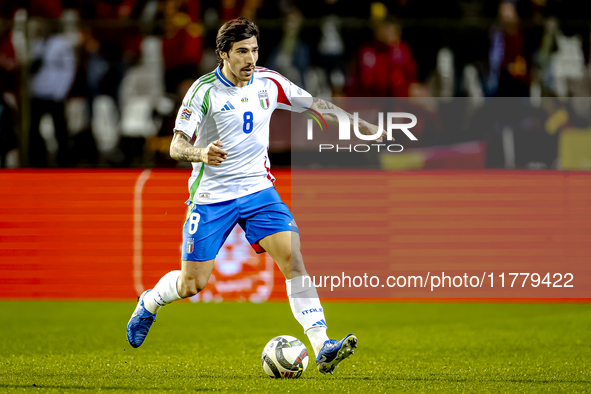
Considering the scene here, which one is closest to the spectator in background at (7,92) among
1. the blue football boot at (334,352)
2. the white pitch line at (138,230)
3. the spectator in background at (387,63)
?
the white pitch line at (138,230)

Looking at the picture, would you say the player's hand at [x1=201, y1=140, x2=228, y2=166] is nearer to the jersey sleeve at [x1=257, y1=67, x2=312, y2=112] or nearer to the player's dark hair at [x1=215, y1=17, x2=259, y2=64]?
the player's dark hair at [x1=215, y1=17, x2=259, y2=64]

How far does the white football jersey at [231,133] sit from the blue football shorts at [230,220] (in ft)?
0.18

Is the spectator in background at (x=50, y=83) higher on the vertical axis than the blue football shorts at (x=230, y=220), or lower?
higher

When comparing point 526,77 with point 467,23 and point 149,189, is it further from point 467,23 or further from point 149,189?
point 149,189

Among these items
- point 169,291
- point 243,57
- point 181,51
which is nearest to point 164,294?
point 169,291

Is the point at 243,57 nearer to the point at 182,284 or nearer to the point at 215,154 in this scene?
the point at 215,154

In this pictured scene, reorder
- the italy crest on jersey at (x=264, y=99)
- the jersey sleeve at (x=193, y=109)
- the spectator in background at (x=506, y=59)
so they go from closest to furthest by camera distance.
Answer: the jersey sleeve at (x=193, y=109)
the italy crest on jersey at (x=264, y=99)
the spectator in background at (x=506, y=59)

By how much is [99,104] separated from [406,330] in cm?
499

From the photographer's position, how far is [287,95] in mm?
5672

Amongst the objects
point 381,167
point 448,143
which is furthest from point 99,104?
point 448,143

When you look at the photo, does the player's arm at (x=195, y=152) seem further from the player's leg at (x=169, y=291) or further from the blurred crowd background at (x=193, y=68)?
the blurred crowd background at (x=193, y=68)

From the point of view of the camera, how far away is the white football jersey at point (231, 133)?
5332 millimetres

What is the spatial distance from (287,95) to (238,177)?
73 cm

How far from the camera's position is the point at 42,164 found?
939 cm
